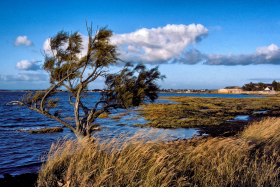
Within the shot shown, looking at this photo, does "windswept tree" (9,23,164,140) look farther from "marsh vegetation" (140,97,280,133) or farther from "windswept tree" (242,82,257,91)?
"windswept tree" (242,82,257,91)

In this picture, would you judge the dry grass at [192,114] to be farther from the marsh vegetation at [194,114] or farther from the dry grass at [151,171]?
the dry grass at [151,171]

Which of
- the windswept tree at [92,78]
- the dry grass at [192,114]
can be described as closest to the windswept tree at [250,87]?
the dry grass at [192,114]

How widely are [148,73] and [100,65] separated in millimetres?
2814

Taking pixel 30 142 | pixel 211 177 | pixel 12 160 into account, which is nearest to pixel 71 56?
pixel 12 160

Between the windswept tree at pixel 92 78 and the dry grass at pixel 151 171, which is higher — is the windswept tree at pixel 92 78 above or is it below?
above

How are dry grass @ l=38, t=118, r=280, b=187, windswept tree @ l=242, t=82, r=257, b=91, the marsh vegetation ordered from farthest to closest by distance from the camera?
1. windswept tree @ l=242, t=82, r=257, b=91
2. the marsh vegetation
3. dry grass @ l=38, t=118, r=280, b=187

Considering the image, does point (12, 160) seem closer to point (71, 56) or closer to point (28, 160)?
point (28, 160)

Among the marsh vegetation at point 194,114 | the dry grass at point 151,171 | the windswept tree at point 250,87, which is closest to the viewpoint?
the dry grass at point 151,171

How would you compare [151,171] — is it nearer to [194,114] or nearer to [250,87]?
[194,114]

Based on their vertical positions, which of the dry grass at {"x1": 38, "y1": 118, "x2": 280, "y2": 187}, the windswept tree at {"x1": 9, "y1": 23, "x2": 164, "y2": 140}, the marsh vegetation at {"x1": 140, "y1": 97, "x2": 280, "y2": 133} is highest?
the windswept tree at {"x1": 9, "y1": 23, "x2": 164, "y2": 140}

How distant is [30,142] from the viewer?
18219 mm

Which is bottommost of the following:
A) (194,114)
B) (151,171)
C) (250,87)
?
(194,114)

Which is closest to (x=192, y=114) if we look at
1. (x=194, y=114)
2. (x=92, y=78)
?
(x=194, y=114)

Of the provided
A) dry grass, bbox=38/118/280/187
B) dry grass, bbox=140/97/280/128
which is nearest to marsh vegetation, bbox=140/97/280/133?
dry grass, bbox=140/97/280/128
